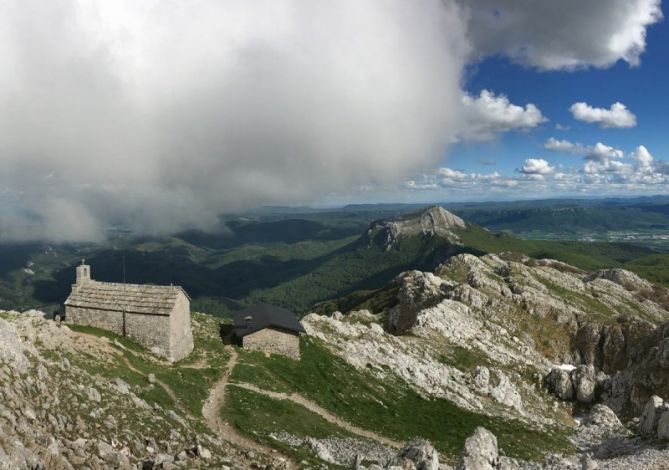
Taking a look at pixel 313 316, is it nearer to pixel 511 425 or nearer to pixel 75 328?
pixel 511 425

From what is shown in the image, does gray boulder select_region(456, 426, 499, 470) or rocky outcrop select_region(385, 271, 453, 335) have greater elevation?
gray boulder select_region(456, 426, 499, 470)

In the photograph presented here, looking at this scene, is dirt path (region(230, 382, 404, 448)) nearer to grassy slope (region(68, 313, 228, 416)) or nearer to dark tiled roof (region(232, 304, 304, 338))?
grassy slope (region(68, 313, 228, 416))

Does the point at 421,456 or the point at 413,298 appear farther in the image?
the point at 413,298

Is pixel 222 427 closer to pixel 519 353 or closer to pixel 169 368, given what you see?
pixel 169 368

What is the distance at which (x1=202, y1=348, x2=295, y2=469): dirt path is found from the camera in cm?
3366

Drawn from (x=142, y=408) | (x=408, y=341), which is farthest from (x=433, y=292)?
(x=142, y=408)

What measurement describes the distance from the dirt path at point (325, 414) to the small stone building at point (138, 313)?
29.3ft

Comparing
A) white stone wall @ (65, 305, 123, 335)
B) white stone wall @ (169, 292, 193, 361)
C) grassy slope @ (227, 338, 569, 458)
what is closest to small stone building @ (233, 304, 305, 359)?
grassy slope @ (227, 338, 569, 458)

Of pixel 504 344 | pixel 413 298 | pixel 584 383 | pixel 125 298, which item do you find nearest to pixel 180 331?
pixel 125 298

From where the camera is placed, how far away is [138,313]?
157 ft

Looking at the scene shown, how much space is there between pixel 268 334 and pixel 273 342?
Answer: 1.31 m

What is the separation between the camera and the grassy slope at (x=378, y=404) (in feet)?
161

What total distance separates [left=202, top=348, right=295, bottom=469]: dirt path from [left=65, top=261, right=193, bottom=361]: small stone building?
7759 millimetres

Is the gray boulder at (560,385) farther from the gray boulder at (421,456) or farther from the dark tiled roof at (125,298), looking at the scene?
the dark tiled roof at (125,298)
